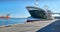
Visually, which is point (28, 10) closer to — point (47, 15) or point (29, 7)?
point (29, 7)

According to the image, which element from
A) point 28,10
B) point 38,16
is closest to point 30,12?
point 28,10

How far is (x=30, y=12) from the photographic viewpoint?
72.3 m

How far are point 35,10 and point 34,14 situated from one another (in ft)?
11.1

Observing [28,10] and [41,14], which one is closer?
[41,14]

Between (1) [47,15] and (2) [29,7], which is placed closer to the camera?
(1) [47,15]

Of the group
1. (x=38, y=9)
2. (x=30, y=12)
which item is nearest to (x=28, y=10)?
(x=30, y=12)

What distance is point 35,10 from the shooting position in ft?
223

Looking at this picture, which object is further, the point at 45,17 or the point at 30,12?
the point at 30,12

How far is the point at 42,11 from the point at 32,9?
15.2 feet

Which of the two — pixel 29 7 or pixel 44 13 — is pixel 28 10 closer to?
pixel 29 7

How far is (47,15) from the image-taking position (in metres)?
65.2

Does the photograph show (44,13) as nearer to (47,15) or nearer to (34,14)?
(47,15)

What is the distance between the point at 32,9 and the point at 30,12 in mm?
3581

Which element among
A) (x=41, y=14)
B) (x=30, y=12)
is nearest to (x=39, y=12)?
(x=41, y=14)
